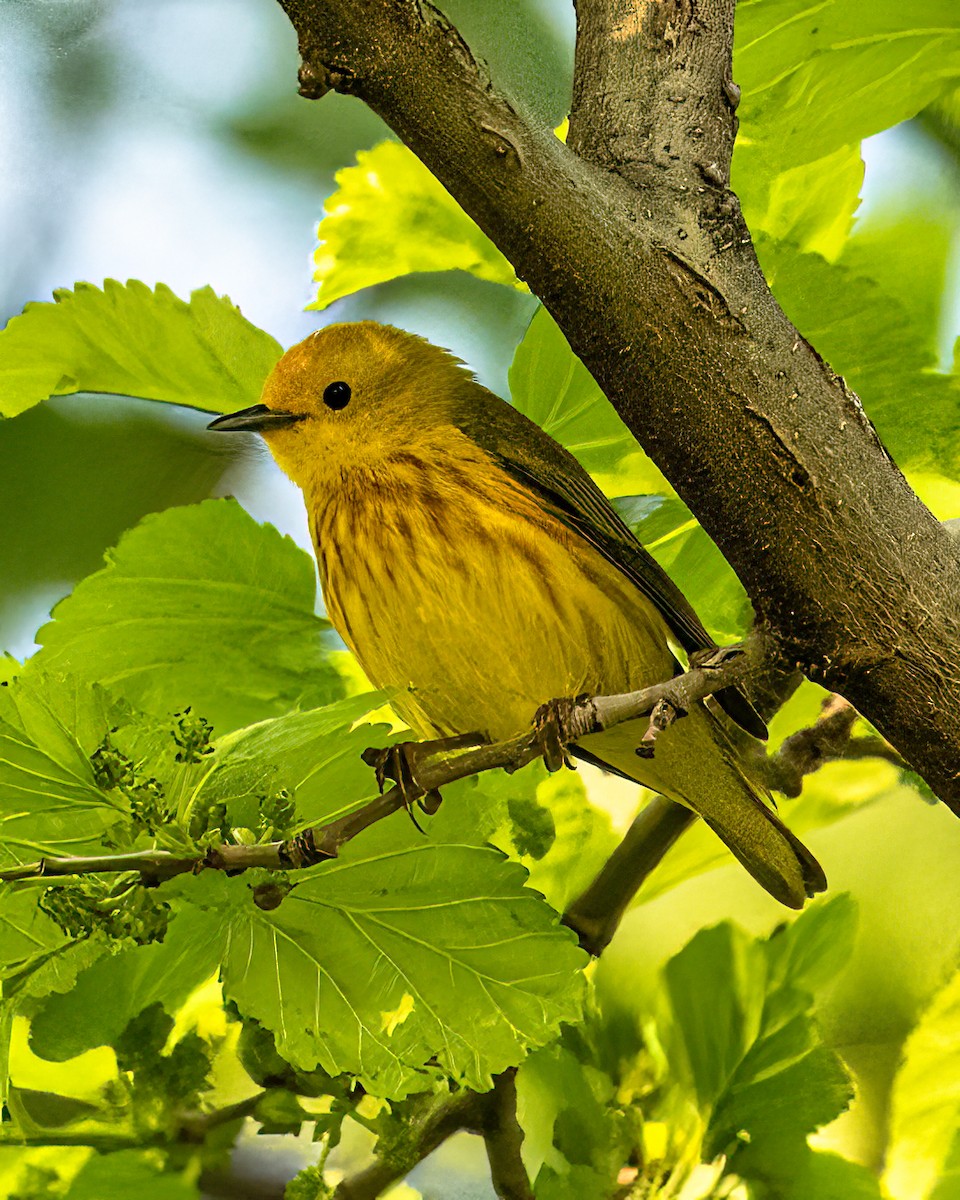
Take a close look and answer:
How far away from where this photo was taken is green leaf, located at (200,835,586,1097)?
332mm

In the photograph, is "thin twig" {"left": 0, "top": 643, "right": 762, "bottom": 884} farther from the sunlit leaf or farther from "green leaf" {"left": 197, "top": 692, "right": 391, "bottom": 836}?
the sunlit leaf

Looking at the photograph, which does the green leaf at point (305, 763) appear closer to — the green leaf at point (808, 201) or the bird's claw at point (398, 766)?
the bird's claw at point (398, 766)

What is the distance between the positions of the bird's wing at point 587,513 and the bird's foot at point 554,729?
0.18 ft

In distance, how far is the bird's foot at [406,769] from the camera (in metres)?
0.28

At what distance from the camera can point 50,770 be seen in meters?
0.28

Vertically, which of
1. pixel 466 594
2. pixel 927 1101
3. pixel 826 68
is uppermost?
pixel 826 68

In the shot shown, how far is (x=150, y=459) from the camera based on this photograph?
480 mm

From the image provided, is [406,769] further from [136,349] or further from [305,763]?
[136,349]

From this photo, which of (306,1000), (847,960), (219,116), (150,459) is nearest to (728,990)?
(847,960)

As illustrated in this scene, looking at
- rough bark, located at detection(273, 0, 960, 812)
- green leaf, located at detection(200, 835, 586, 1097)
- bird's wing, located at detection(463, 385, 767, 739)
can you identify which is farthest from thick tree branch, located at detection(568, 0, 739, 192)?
green leaf, located at detection(200, 835, 586, 1097)

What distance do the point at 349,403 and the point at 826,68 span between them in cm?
23

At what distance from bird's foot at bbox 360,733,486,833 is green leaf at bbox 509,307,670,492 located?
130 mm

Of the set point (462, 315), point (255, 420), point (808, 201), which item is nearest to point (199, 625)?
point (255, 420)

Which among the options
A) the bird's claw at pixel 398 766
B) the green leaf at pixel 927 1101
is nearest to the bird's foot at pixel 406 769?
the bird's claw at pixel 398 766
